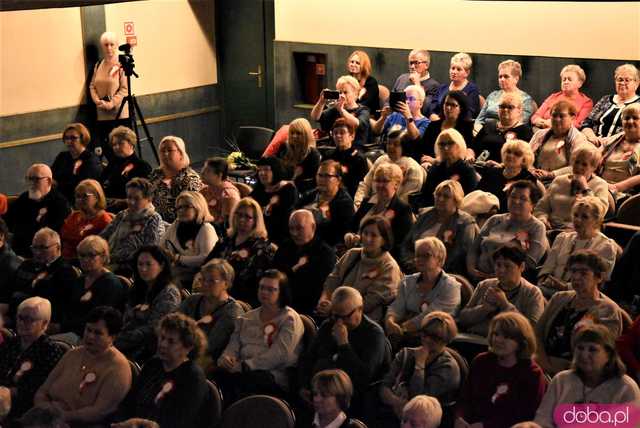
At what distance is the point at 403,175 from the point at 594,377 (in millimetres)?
2666

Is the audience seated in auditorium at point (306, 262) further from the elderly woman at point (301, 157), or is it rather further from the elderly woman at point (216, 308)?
the elderly woman at point (301, 157)

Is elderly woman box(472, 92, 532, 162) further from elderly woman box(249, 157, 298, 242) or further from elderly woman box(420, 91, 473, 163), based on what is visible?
elderly woman box(249, 157, 298, 242)

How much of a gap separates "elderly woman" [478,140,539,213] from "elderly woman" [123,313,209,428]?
2052 millimetres

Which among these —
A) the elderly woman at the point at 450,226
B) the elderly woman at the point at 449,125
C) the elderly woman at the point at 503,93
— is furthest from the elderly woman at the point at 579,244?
the elderly woman at the point at 503,93

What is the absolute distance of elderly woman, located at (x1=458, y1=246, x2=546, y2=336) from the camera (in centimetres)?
466

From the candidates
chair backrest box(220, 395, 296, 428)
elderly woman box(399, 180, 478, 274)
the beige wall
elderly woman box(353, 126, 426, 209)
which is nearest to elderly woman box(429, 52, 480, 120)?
the beige wall

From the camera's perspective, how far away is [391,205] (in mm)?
5832

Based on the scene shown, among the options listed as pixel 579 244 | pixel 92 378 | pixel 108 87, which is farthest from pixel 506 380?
pixel 108 87

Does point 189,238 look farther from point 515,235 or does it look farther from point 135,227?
point 515,235

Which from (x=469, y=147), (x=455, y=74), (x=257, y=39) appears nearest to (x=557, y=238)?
(x=469, y=147)

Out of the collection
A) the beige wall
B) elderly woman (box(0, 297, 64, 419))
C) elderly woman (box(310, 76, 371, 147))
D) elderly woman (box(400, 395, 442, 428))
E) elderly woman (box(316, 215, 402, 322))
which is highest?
the beige wall

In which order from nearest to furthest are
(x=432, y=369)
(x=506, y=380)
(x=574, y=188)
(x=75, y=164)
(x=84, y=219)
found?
(x=506, y=380), (x=432, y=369), (x=574, y=188), (x=84, y=219), (x=75, y=164)

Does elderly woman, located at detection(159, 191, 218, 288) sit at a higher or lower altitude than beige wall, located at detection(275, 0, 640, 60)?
lower
